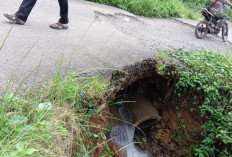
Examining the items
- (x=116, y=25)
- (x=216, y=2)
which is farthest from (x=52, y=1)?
(x=216, y=2)

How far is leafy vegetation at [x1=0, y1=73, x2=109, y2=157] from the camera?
149cm

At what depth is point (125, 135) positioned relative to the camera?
159 inches

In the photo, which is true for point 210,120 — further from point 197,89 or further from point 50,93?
point 50,93

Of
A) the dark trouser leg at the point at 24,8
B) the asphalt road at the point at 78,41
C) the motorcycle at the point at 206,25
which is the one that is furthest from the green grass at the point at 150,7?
the dark trouser leg at the point at 24,8

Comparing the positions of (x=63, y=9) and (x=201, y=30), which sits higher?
(x=63, y=9)

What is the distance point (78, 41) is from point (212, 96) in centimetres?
247

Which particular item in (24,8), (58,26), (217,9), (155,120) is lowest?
(155,120)

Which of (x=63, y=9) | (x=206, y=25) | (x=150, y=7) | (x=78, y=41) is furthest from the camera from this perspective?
(x=150, y=7)

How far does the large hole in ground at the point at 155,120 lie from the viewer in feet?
12.7

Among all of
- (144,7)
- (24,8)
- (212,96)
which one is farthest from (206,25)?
(24,8)

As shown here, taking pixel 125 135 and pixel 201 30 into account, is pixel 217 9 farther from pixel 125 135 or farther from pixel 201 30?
pixel 125 135

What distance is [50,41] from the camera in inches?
131

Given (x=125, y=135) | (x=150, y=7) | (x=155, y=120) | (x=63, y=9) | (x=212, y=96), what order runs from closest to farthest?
(x=212, y=96)
(x=63, y=9)
(x=125, y=135)
(x=155, y=120)
(x=150, y=7)

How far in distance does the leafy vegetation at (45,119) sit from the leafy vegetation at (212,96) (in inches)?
74.7
